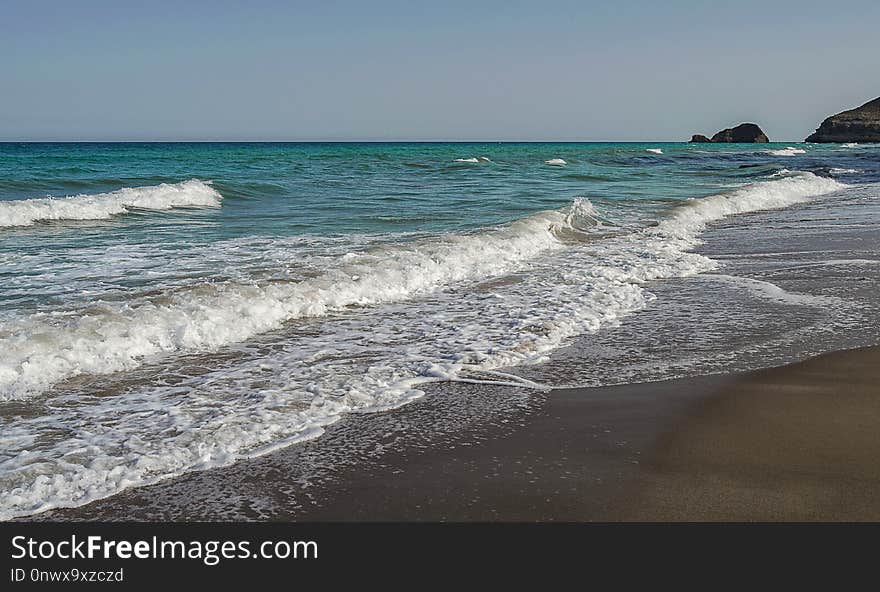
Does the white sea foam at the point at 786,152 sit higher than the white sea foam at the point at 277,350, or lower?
higher

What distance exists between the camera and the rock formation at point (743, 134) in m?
130

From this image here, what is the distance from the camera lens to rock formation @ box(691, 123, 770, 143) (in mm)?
129875

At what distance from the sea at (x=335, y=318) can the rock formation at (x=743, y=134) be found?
128 metres

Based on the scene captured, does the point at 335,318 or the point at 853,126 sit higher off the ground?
the point at 853,126

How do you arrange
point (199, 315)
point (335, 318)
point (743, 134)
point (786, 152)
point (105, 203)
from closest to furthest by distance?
point (199, 315) < point (335, 318) < point (105, 203) < point (786, 152) < point (743, 134)

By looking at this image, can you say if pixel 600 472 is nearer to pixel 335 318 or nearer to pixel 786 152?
pixel 335 318

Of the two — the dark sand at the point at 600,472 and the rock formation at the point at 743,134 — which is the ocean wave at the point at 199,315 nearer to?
the dark sand at the point at 600,472

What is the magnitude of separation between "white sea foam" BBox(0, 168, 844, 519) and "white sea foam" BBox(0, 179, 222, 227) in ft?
25.6

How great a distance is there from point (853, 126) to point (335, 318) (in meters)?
125

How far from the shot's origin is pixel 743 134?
131 metres

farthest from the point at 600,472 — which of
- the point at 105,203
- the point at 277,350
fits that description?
the point at 105,203

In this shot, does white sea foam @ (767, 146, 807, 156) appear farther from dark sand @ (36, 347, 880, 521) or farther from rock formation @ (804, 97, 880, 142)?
dark sand @ (36, 347, 880, 521)

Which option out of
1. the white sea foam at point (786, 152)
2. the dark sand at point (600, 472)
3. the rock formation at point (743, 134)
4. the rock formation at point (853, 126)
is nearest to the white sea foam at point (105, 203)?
the dark sand at point (600, 472)

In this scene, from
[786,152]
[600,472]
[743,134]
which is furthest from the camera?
[743,134]
